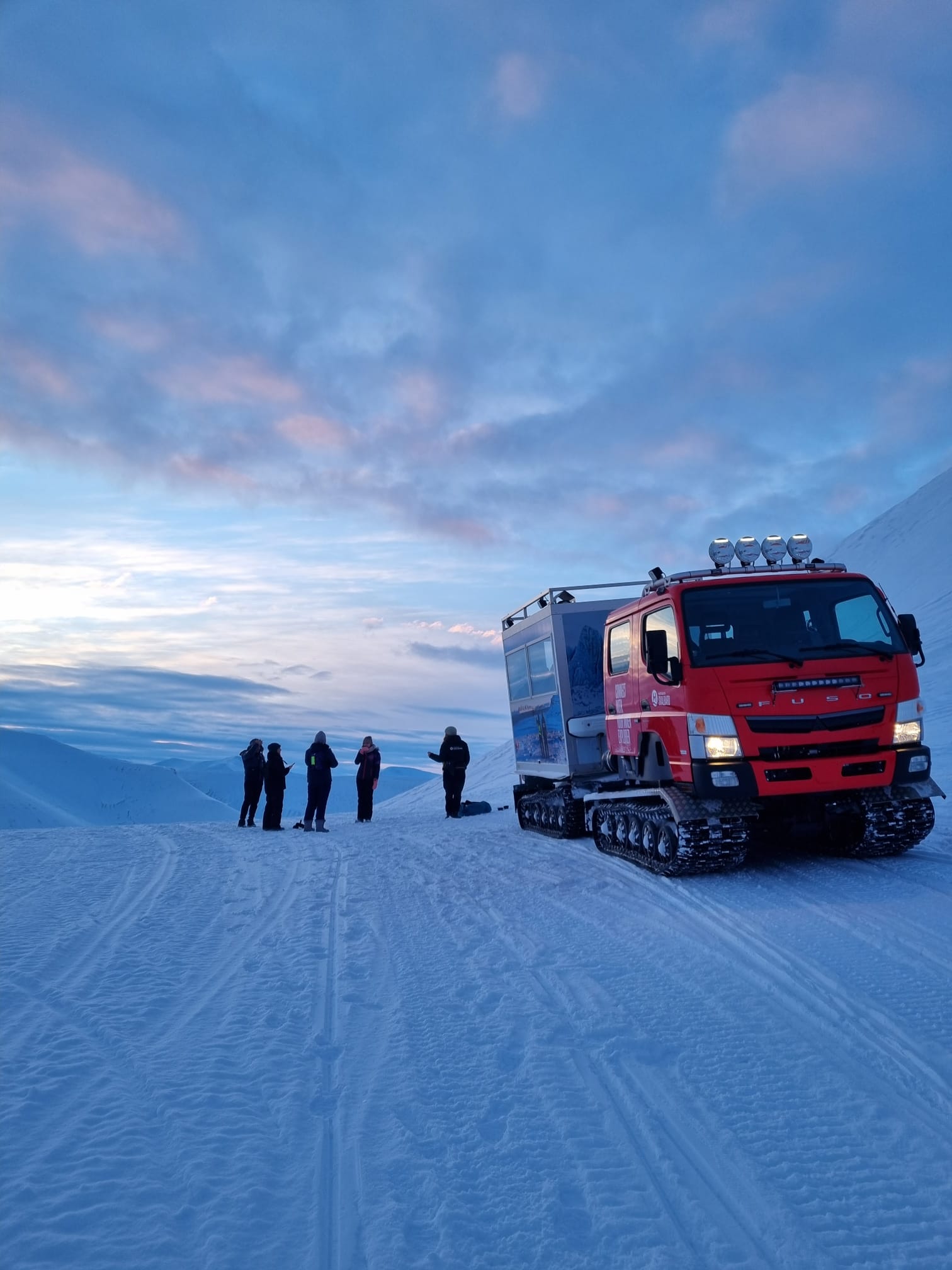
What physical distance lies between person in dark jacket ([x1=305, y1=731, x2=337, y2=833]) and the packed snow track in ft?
31.1

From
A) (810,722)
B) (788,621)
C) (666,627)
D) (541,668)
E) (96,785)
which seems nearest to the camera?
(810,722)

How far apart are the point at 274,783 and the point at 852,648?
12.6 meters

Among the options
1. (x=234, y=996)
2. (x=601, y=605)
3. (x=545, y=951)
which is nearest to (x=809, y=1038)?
(x=545, y=951)

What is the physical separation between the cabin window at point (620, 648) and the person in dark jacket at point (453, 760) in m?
7.64

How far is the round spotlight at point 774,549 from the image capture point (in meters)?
9.48

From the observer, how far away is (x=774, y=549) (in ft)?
31.2

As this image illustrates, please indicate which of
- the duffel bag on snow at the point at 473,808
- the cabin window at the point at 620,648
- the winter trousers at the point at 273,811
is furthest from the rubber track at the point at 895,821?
the winter trousers at the point at 273,811

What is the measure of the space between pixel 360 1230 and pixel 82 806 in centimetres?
11119

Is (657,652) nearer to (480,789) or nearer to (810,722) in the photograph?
(810,722)

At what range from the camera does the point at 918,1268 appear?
7.99 ft

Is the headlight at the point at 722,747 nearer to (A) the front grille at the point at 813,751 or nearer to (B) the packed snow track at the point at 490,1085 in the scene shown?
(A) the front grille at the point at 813,751

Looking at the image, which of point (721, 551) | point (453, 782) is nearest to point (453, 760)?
point (453, 782)

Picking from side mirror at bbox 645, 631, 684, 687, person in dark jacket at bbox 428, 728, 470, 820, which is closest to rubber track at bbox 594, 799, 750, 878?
side mirror at bbox 645, 631, 684, 687

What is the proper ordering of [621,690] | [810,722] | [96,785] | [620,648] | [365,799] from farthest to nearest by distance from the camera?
[96,785]
[365,799]
[620,648]
[621,690]
[810,722]
